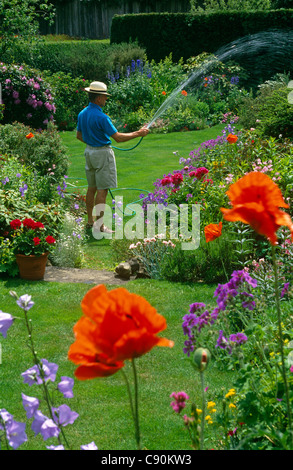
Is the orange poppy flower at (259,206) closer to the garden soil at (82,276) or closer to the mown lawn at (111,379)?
the mown lawn at (111,379)

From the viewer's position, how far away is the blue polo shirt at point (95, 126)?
6.92 metres

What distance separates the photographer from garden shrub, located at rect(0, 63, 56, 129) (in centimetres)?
1231

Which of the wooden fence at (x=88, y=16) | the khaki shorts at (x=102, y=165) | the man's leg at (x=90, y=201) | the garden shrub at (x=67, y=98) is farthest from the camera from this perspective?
the wooden fence at (x=88, y=16)

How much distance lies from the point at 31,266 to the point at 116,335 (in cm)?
456

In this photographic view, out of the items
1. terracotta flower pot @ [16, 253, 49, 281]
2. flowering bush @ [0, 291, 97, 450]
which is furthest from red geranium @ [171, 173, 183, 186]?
flowering bush @ [0, 291, 97, 450]

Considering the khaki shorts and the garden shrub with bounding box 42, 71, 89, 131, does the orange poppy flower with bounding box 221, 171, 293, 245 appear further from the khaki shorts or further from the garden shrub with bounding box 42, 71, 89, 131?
the garden shrub with bounding box 42, 71, 89, 131

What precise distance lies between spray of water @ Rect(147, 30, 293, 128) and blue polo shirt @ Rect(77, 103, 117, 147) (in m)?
7.81

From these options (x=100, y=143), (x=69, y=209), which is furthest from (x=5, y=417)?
(x=69, y=209)

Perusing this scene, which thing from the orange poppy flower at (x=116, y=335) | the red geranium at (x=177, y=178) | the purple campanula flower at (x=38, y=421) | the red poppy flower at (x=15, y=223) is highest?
the orange poppy flower at (x=116, y=335)

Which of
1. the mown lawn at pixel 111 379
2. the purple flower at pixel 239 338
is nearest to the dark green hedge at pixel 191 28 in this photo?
the mown lawn at pixel 111 379

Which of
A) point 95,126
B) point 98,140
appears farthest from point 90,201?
point 95,126

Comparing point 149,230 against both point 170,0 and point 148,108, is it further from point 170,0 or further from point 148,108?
point 170,0

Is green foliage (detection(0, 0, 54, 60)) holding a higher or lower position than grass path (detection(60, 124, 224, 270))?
higher

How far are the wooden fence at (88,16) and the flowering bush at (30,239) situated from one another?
21783mm
